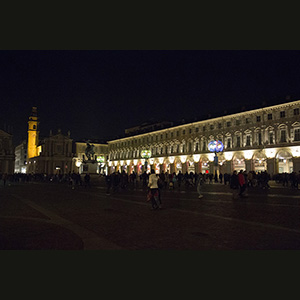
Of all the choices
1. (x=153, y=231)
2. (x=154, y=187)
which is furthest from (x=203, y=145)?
(x=153, y=231)

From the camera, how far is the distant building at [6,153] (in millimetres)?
69062

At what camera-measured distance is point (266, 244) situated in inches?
223

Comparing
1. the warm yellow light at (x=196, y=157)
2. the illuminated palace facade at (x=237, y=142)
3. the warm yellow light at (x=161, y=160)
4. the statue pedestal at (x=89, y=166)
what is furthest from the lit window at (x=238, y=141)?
the statue pedestal at (x=89, y=166)

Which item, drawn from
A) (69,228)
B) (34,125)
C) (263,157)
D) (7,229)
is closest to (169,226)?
(69,228)

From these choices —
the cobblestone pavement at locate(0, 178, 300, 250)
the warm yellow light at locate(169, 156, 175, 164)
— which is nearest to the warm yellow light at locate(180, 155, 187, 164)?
the warm yellow light at locate(169, 156, 175, 164)

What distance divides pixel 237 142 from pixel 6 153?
180ft

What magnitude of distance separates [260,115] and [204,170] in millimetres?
14430

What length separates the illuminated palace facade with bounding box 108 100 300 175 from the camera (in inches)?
1614

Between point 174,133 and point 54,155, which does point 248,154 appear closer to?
point 174,133

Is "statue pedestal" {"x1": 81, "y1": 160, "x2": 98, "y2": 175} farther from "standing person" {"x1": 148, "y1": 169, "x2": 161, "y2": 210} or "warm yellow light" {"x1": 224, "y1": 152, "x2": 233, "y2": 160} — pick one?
"standing person" {"x1": 148, "y1": 169, "x2": 161, "y2": 210}

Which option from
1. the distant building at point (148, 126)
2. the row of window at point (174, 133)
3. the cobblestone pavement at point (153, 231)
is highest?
the distant building at point (148, 126)

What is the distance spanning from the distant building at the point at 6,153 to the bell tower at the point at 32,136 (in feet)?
50.0

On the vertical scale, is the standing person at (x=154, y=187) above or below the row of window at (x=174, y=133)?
below

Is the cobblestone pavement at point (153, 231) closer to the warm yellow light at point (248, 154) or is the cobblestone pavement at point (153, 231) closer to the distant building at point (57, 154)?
the warm yellow light at point (248, 154)
